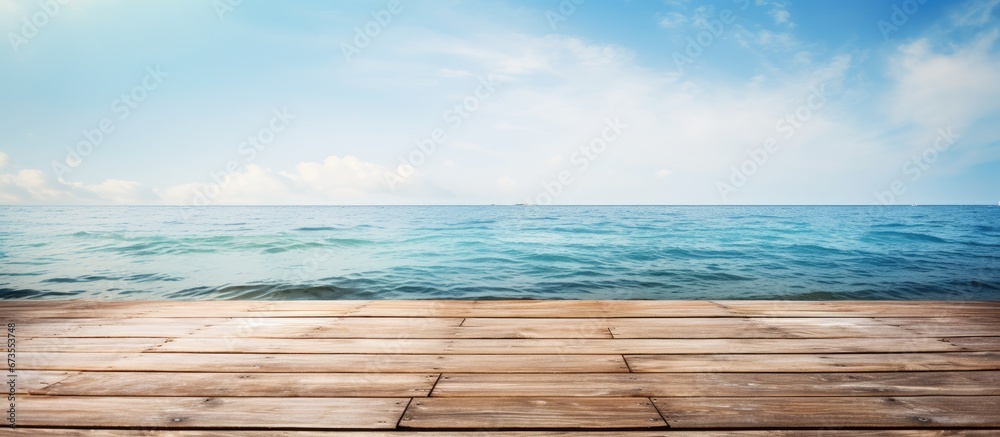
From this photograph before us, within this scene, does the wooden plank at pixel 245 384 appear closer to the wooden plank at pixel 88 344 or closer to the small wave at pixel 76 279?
the wooden plank at pixel 88 344

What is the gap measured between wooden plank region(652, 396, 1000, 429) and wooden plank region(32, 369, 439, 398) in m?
1.17

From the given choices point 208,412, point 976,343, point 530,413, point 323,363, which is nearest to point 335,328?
point 323,363

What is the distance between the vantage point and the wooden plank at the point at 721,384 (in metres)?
1.82

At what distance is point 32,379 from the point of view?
6.61 feet

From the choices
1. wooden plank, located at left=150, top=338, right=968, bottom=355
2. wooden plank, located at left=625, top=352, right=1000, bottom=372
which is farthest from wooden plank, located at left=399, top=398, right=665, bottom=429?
wooden plank, located at left=150, top=338, right=968, bottom=355

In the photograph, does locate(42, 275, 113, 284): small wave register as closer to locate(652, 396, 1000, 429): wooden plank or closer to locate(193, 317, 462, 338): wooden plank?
locate(193, 317, 462, 338): wooden plank

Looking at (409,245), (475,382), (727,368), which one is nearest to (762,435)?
(727,368)

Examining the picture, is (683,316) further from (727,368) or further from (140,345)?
(140,345)

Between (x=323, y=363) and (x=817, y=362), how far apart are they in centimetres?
266

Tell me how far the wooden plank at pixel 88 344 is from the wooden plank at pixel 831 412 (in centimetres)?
300

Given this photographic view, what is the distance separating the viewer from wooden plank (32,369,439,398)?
1844 mm

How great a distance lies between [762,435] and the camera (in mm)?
1492

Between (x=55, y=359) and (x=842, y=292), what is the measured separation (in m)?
10.9

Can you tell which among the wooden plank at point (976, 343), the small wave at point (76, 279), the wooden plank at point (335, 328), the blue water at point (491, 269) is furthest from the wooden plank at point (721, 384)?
the small wave at point (76, 279)
